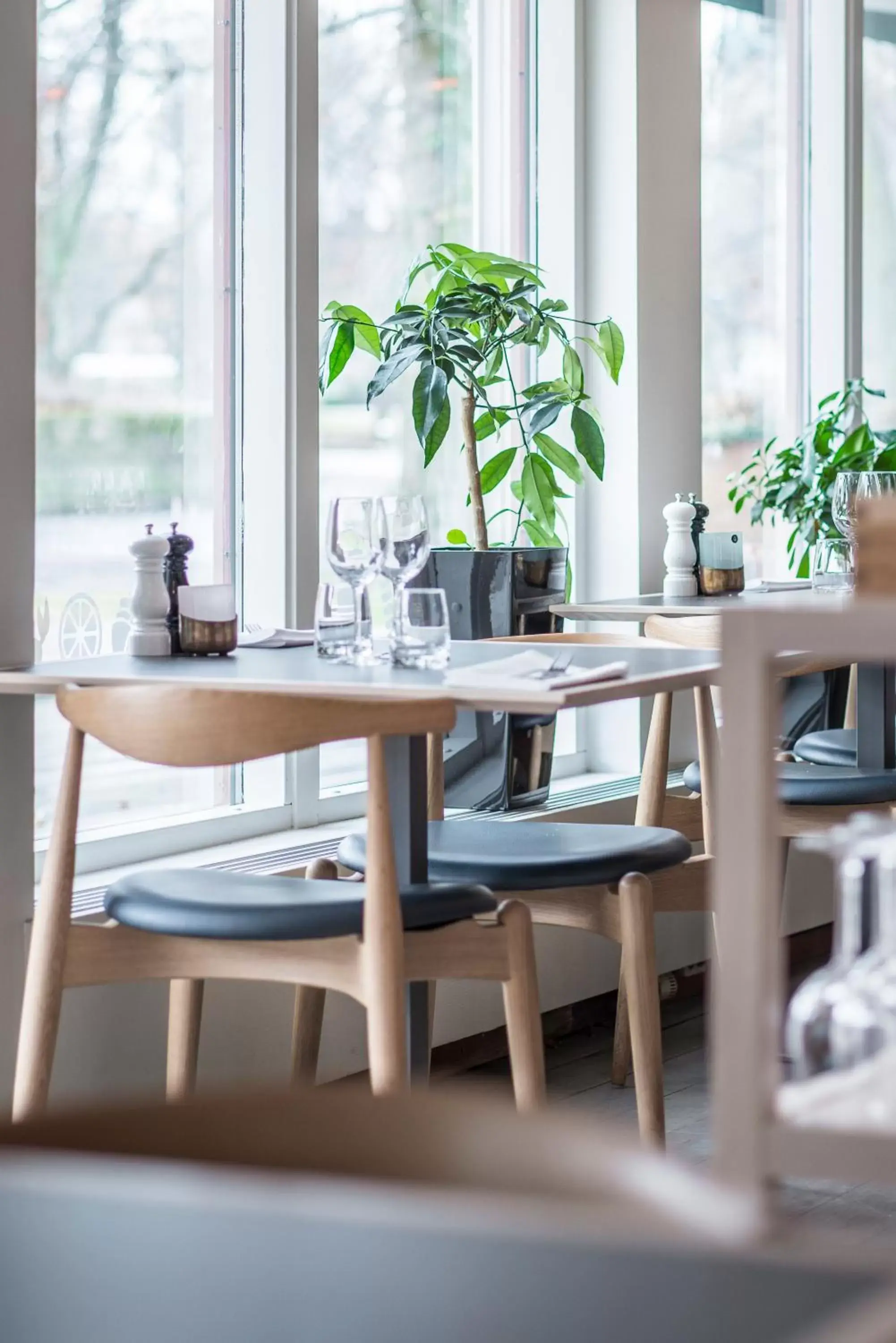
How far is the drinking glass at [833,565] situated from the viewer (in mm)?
3516

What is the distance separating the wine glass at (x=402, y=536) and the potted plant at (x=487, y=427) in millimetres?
813

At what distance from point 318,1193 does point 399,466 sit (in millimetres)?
3142

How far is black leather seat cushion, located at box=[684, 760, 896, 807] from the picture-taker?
10.3ft

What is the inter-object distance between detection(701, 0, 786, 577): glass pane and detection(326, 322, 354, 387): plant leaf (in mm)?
1309

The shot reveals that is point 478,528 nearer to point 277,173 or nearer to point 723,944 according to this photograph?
point 277,173

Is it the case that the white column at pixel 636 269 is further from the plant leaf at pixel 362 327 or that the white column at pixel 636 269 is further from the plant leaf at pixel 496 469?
the plant leaf at pixel 362 327

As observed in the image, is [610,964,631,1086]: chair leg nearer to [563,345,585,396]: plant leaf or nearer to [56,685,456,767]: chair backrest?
[563,345,585,396]: plant leaf

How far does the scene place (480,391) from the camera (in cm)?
348

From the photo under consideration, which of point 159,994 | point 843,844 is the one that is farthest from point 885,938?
point 159,994

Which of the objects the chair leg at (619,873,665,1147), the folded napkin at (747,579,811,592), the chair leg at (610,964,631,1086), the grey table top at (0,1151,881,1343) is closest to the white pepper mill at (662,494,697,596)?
the folded napkin at (747,579,811,592)

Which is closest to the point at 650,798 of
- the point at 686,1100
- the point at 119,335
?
the point at 686,1100

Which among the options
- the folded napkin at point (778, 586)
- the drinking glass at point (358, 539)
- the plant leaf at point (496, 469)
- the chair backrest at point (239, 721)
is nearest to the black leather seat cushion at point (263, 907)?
the chair backrest at point (239, 721)

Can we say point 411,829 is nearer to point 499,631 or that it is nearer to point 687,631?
point 687,631

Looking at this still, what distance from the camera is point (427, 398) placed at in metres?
3.37
